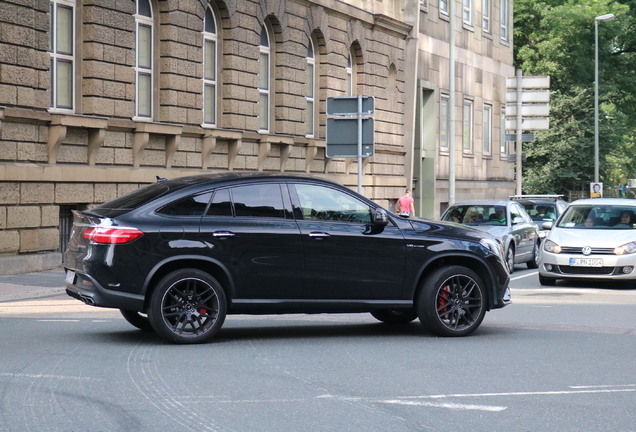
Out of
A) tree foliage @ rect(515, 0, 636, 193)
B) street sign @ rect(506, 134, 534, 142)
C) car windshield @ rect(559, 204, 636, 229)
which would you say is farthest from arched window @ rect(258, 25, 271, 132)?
tree foliage @ rect(515, 0, 636, 193)

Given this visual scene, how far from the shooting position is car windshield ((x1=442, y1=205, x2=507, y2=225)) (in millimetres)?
22938

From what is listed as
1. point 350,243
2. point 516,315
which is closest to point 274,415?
point 350,243

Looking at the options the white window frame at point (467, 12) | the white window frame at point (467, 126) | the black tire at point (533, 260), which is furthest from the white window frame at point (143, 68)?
the white window frame at point (467, 12)

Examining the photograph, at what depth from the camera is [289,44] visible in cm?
2966

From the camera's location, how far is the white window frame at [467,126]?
44.4 m

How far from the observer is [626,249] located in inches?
723

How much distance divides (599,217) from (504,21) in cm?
3166

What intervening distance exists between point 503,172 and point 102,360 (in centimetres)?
4162

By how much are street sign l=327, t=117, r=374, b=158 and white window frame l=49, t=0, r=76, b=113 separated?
16.7ft

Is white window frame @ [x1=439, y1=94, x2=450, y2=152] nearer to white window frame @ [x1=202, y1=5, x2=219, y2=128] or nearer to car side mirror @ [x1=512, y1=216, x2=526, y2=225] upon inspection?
white window frame @ [x1=202, y1=5, x2=219, y2=128]

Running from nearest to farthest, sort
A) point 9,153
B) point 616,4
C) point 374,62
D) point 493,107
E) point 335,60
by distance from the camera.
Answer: point 9,153, point 335,60, point 374,62, point 493,107, point 616,4

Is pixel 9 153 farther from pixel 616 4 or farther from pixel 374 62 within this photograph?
pixel 616 4

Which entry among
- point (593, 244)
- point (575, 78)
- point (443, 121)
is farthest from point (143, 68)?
point (575, 78)

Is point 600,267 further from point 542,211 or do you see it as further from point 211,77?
point 211,77
